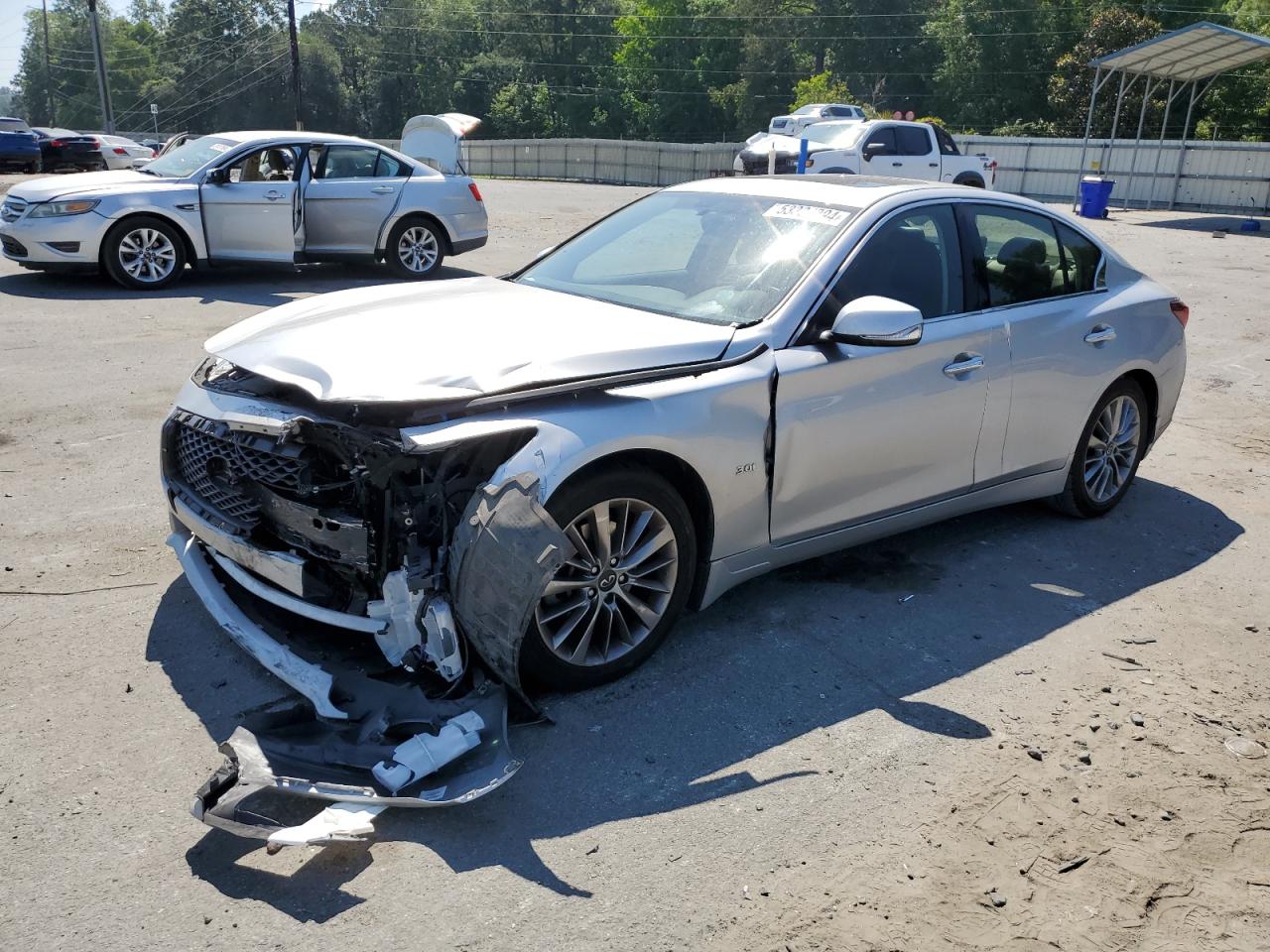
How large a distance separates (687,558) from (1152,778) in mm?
1707

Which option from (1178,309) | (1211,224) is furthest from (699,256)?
(1211,224)

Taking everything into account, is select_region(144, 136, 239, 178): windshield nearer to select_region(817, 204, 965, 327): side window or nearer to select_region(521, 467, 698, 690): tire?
select_region(817, 204, 965, 327): side window

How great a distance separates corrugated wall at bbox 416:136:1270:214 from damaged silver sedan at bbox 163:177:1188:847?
25.9 meters

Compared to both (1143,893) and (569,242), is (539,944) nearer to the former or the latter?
(1143,893)

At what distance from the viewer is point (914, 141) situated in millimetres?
21672

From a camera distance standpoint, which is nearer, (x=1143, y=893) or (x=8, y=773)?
(x=1143, y=893)

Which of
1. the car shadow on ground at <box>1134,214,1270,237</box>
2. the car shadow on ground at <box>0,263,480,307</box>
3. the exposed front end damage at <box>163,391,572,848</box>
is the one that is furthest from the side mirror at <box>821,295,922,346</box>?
the car shadow on ground at <box>1134,214,1270,237</box>

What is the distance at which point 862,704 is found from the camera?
390 centimetres

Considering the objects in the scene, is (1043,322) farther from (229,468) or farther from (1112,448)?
(229,468)

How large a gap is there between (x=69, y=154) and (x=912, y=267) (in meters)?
35.1

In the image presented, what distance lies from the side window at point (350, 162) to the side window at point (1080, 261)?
8875 mm

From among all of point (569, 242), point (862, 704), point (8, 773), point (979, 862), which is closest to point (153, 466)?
point (569, 242)

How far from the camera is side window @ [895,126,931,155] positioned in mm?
21484

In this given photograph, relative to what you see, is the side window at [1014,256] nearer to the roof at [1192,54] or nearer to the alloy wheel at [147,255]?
the alloy wheel at [147,255]
